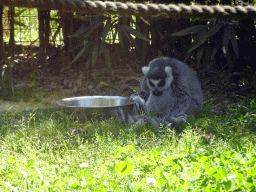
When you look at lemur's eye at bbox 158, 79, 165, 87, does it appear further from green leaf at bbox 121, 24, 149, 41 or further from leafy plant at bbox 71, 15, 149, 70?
leafy plant at bbox 71, 15, 149, 70

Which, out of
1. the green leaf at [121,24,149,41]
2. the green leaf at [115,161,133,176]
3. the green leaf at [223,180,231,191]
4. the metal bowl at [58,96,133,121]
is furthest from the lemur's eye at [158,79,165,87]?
the green leaf at [223,180,231,191]

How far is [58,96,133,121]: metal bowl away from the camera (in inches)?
120

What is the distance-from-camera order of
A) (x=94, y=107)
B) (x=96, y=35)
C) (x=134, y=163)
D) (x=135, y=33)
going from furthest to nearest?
(x=96, y=35), (x=135, y=33), (x=94, y=107), (x=134, y=163)

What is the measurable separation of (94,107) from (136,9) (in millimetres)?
1590

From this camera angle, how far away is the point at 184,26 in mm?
4902

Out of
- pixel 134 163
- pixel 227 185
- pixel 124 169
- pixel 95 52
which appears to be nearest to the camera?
pixel 227 185

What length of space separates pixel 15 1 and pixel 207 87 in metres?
3.29

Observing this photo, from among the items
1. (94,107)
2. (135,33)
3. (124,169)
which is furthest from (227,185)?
(135,33)

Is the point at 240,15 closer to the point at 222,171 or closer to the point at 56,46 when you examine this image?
the point at 222,171

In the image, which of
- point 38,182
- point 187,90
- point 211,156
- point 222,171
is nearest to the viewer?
point 222,171

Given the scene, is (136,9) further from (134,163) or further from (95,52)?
(95,52)

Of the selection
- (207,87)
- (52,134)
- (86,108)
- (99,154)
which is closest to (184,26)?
(207,87)

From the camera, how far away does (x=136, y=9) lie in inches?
60.4

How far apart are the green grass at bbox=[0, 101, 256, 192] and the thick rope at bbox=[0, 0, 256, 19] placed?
0.69 m
